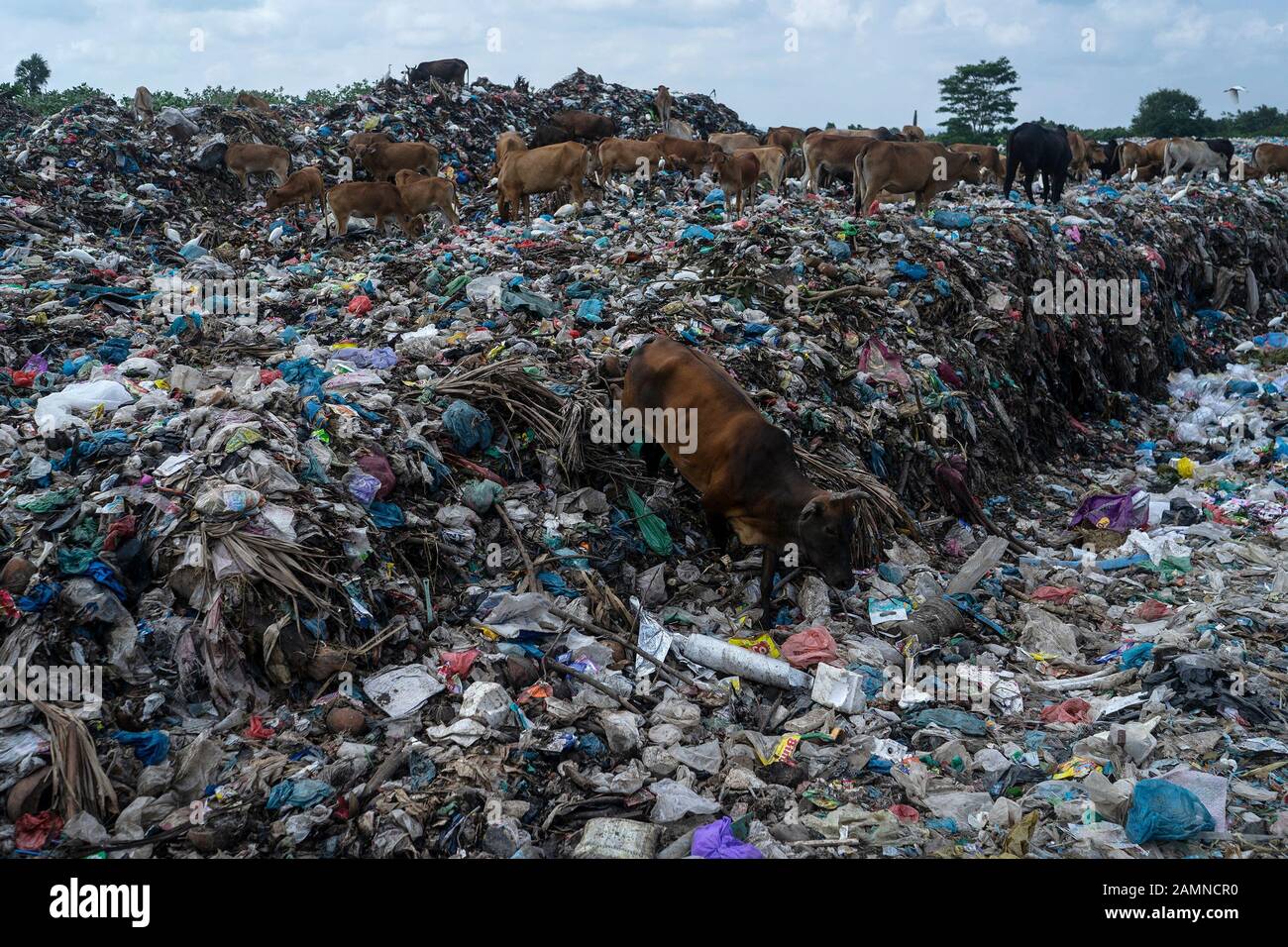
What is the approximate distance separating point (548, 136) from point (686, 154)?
3.22m

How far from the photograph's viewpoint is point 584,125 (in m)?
19.4

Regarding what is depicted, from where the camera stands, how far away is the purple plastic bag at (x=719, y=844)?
3.94m

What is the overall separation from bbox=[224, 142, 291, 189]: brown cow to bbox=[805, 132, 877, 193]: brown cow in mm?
8673

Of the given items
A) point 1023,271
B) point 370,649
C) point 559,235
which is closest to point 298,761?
point 370,649

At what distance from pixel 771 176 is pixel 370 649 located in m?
13.0

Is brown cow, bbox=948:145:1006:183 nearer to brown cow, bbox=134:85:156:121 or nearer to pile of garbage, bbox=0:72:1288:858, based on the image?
pile of garbage, bbox=0:72:1288:858

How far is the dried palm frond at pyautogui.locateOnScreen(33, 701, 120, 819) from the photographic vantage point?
400 cm

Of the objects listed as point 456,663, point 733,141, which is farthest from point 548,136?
point 456,663

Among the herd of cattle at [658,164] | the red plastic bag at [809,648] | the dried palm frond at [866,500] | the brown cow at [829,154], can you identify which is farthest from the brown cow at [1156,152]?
the red plastic bag at [809,648]

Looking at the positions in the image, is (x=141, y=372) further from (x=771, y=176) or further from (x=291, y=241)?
(x=771, y=176)

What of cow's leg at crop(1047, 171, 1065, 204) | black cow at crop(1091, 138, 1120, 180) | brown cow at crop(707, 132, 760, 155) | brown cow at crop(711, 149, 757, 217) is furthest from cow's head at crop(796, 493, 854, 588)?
black cow at crop(1091, 138, 1120, 180)

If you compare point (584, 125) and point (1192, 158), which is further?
point (1192, 158)

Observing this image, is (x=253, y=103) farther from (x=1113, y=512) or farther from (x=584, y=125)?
(x=1113, y=512)
